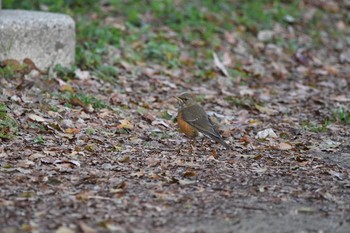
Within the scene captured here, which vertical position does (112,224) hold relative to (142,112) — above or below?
above

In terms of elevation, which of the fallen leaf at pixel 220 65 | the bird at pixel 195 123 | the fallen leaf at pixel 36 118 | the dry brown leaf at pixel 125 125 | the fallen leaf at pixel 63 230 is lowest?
the fallen leaf at pixel 220 65

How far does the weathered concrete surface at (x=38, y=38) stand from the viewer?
9727 mm

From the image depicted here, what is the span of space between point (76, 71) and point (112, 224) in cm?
515

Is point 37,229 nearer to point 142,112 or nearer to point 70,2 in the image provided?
point 142,112

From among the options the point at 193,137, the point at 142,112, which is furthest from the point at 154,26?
the point at 193,137

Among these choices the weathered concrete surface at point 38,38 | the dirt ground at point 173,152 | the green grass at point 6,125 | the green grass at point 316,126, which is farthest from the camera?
the weathered concrete surface at point 38,38

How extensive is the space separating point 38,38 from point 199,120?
319 centimetres

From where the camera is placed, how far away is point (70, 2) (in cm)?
1311

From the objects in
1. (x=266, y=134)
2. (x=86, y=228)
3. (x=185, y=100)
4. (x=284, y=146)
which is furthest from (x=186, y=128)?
(x=86, y=228)

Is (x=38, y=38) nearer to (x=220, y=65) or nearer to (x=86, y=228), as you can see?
(x=220, y=65)

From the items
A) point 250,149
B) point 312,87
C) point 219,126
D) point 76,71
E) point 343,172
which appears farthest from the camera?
point 312,87

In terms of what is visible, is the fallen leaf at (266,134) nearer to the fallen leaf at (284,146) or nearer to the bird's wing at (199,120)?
the fallen leaf at (284,146)

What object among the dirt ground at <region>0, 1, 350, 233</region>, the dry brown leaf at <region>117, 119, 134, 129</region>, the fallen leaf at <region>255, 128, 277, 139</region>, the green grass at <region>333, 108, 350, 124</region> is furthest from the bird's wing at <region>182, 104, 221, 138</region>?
the green grass at <region>333, 108, 350, 124</region>

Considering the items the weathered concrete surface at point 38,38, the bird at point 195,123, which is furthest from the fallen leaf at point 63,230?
the weathered concrete surface at point 38,38
